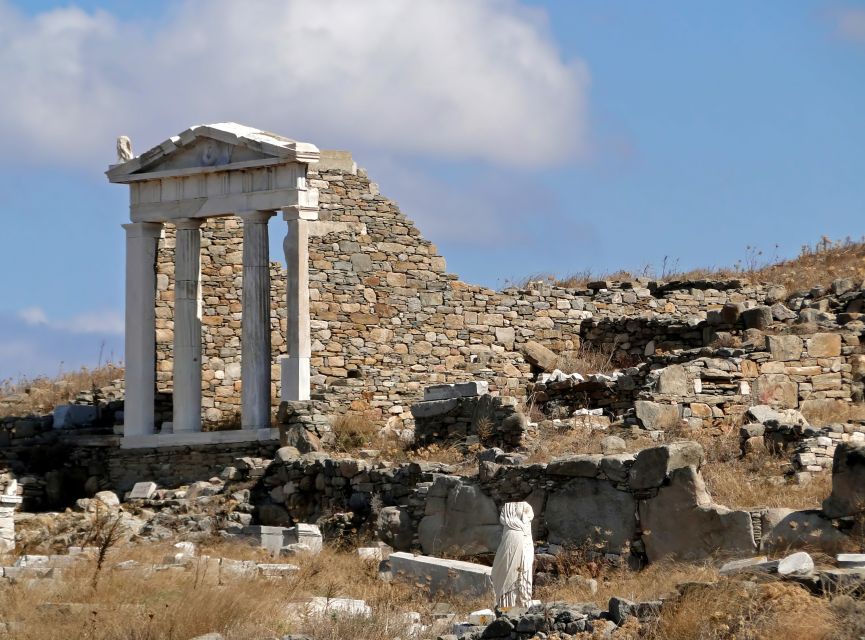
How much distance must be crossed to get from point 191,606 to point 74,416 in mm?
15363

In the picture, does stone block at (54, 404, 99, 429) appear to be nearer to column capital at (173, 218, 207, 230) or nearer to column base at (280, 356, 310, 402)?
column capital at (173, 218, 207, 230)

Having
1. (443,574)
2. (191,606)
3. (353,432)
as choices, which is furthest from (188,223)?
(191,606)

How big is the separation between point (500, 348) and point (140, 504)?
28.1ft

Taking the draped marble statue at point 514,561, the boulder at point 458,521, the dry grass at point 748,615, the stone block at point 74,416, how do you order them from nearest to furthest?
the dry grass at point 748,615, the draped marble statue at point 514,561, the boulder at point 458,521, the stone block at point 74,416

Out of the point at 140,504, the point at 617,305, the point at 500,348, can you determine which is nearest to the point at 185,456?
the point at 140,504

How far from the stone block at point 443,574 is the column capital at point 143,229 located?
11.7 meters

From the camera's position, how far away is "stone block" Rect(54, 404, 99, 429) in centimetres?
2645

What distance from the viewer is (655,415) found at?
59.8ft

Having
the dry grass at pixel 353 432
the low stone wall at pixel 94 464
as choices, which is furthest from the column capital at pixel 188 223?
the dry grass at pixel 353 432

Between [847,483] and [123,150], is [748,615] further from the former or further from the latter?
[123,150]

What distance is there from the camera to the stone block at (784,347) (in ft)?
64.3

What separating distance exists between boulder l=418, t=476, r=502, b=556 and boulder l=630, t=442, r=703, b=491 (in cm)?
202

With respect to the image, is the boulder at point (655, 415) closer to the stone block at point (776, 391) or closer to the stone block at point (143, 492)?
the stone block at point (776, 391)

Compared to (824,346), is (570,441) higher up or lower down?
lower down
